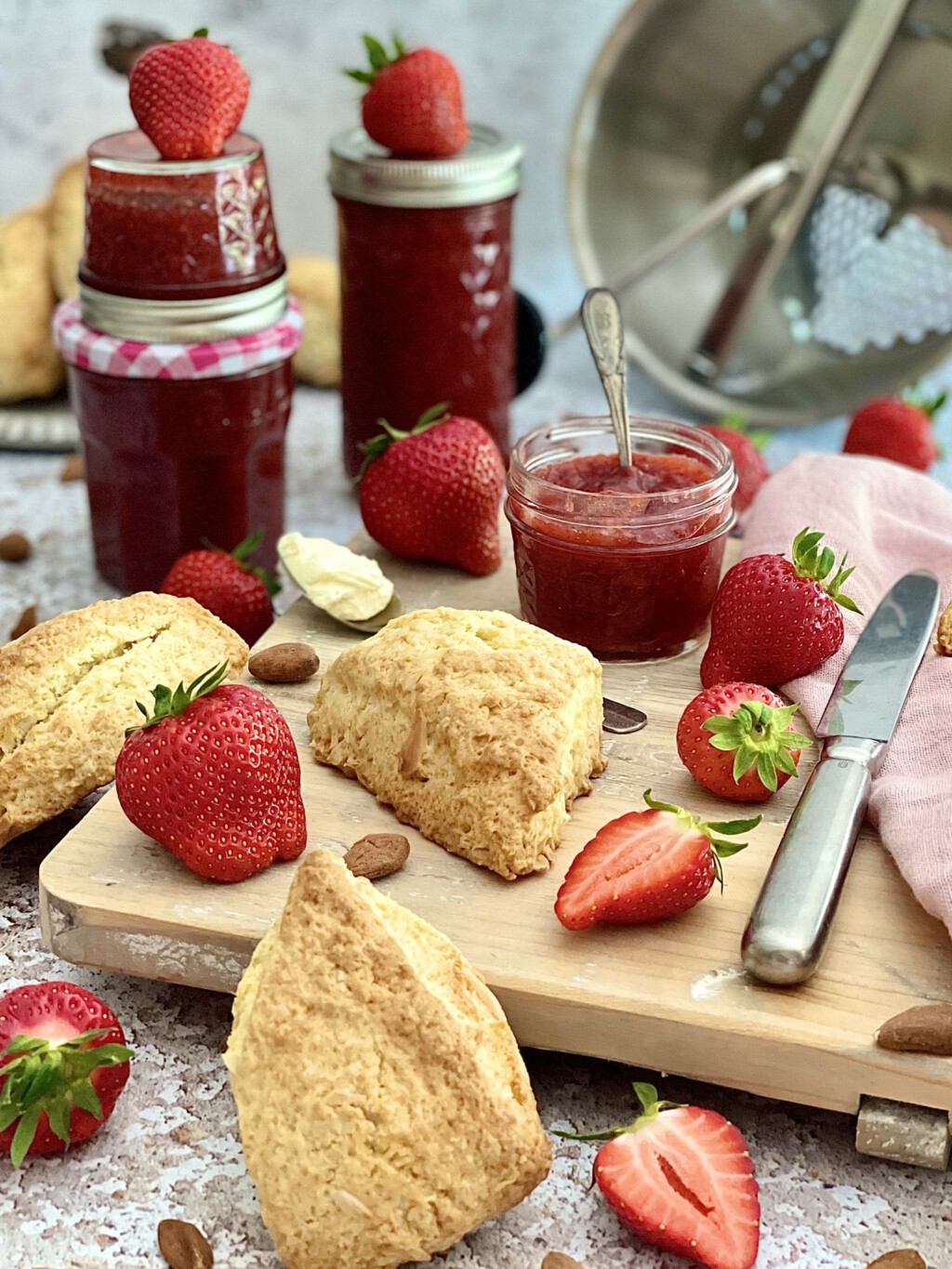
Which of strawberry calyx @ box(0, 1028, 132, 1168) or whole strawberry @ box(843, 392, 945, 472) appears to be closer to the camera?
strawberry calyx @ box(0, 1028, 132, 1168)

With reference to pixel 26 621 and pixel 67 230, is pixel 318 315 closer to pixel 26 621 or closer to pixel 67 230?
pixel 67 230

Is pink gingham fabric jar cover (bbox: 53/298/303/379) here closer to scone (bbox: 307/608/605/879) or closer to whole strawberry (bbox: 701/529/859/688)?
scone (bbox: 307/608/605/879)

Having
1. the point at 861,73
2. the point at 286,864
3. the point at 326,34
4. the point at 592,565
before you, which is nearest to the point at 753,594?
the point at 592,565

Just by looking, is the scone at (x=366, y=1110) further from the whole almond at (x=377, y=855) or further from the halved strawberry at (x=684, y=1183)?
the whole almond at (x=377, y=855)

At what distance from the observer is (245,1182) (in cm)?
136

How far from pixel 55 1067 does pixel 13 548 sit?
1.35 metres

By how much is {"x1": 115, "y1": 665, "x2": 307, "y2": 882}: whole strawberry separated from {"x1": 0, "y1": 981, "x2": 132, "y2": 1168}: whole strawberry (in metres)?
0.19

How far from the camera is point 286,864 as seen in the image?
1.57 m

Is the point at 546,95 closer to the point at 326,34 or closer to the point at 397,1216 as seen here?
the point at 326,34

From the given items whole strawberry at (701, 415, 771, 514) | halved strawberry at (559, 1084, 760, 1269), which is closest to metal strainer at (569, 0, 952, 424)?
whole strawberry at (701, 415, 771, 514)

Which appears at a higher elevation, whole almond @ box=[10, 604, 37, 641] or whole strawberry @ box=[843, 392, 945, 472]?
whole strawberry @ box=[843, 392, 945, 472]

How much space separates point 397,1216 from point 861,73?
2314 millimetres

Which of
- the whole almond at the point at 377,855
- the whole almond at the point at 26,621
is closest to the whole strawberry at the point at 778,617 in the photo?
the whole almond at the point at 377,855

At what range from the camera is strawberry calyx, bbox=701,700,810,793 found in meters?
1.60
